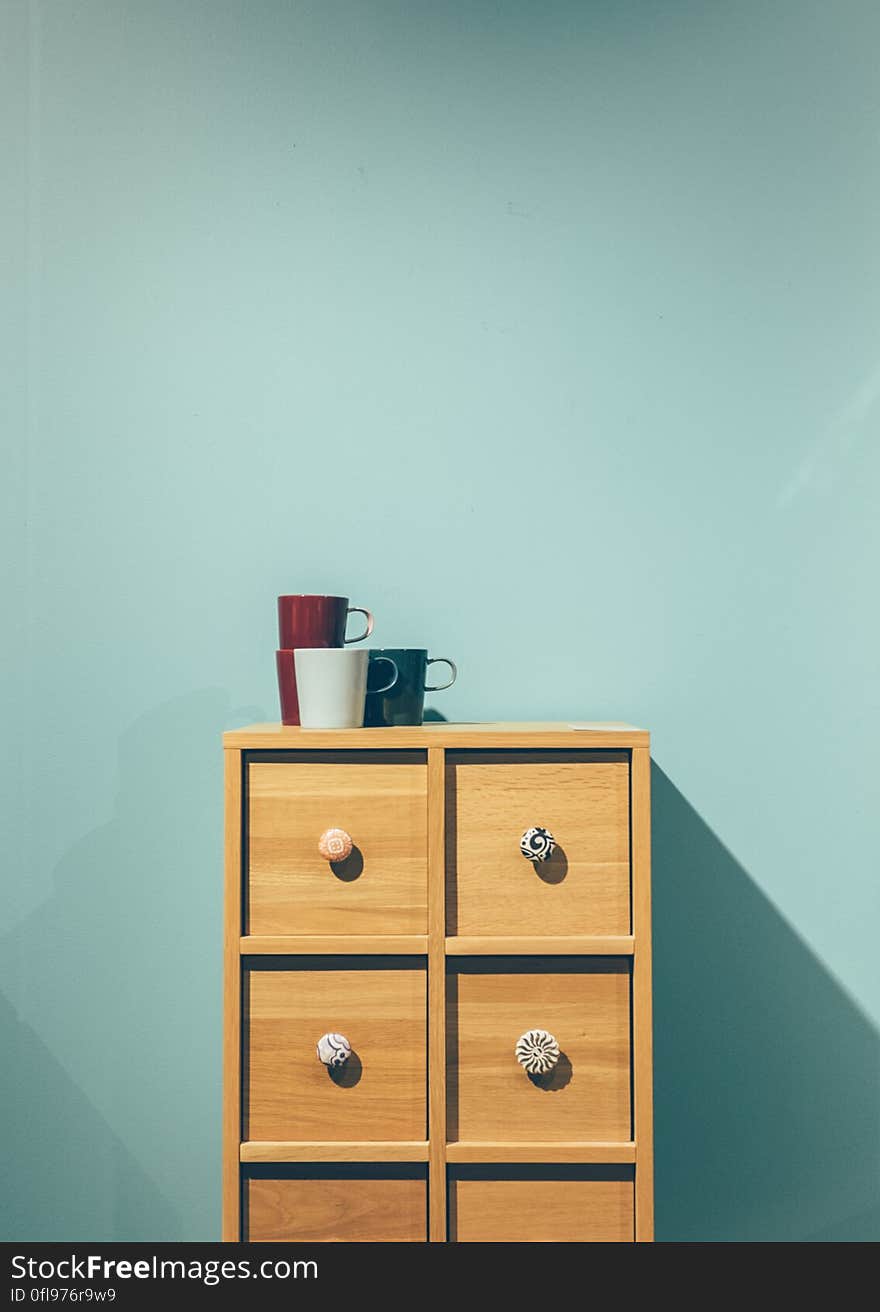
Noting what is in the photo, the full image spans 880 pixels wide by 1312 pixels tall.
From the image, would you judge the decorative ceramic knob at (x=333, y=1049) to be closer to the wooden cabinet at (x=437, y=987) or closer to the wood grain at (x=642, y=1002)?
the wooden cabinet at (x=437, y=987)

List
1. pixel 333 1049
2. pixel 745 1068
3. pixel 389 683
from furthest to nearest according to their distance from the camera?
pixel 745 1068 < pixel 389 683 < pixel 333 1049

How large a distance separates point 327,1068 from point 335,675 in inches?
16.2

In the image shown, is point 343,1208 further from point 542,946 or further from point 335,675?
point 335,675

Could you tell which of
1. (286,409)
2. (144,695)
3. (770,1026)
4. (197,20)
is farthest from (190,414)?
(770,1026)

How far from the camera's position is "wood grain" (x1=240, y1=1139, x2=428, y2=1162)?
1.06 m

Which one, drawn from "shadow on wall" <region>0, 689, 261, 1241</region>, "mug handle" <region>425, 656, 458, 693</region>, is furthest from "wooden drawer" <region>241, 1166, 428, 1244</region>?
"mug handle" <region>425, 656, 458, 693</region>

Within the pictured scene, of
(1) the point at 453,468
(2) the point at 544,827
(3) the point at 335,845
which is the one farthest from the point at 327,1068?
(1) the point at 453,468

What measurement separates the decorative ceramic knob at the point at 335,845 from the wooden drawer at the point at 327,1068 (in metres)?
0.13

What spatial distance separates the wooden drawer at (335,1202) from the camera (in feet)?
3.51

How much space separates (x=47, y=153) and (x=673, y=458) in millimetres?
951

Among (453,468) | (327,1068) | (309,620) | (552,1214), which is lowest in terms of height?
(552,1214)

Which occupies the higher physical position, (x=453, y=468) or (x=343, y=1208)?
(x=453, y=468)

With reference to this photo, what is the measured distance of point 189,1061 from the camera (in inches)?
54.4

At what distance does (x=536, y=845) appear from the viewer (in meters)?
1.07
